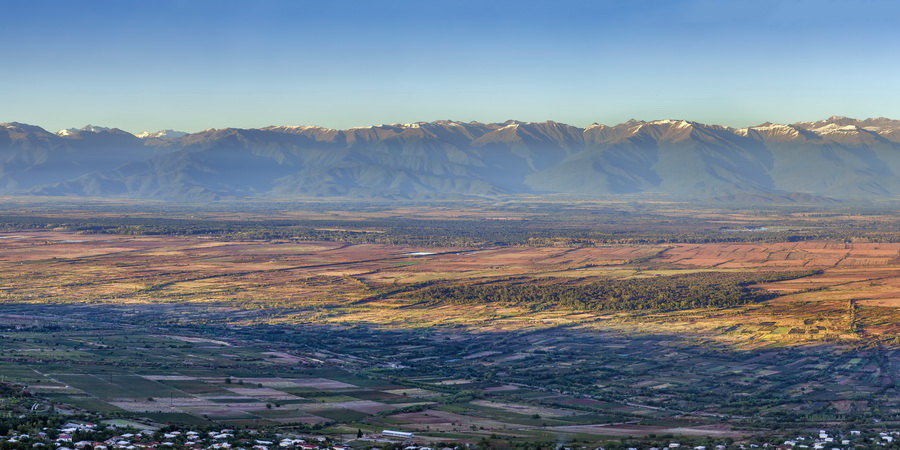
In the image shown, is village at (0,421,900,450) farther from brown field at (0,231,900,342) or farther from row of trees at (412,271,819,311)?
row of trees at (412,271,819,311)

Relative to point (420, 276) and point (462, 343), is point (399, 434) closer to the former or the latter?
point (462, 343)

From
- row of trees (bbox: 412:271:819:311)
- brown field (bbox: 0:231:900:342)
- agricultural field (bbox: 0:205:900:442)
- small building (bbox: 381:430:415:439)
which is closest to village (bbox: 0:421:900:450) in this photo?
small building (bbox: 381:430:415:439)

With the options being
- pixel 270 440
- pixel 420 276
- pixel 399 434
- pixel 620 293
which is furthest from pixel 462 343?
pixel 420 276

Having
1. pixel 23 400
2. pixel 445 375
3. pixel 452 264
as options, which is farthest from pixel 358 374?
pixel 452 264

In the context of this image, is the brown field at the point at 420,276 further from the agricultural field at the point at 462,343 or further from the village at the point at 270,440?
the village at the point at 270,440

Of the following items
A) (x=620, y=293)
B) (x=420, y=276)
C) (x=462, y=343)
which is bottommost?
(x=462, y=343)

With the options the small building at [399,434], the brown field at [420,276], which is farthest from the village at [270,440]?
the brown field at [420,276]

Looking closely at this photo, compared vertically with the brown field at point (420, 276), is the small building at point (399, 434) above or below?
above

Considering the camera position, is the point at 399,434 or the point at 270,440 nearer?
the point at 270,440
